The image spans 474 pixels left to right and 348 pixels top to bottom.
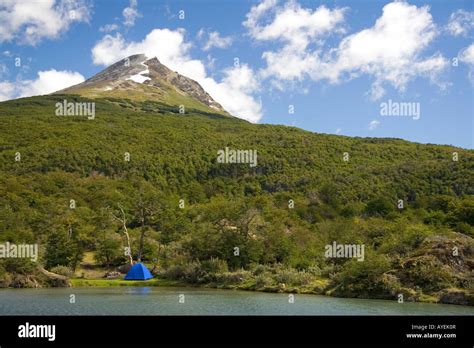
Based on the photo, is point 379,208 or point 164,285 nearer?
point 164,285

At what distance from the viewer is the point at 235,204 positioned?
43719mm

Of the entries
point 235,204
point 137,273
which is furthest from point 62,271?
point 235,204

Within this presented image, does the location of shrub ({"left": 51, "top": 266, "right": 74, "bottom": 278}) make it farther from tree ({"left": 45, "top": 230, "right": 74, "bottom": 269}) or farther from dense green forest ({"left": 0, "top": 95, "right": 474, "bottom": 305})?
tree ({"left": 45, "top": 230, "right": 74, "bottom": 269})

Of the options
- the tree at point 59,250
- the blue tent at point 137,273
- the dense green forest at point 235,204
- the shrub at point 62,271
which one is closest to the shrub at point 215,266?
the dense green forest at point 235,204

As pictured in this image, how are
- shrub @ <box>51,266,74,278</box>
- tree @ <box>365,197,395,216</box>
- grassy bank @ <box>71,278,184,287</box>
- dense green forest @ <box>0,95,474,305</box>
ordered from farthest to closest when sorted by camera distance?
tree @ <box>365,197,395,216</box> < shrub @ <box>51,266,74,278</box> < grassy bank @ <box>71,278,184,287</box> < dense green forest @ <box>0,95,474,305</box>

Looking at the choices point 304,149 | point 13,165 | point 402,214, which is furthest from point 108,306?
point 304,149

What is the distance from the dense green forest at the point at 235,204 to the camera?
113 feet

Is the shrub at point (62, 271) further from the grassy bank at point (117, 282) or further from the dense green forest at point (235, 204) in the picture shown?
the dense green forest at point (235, 204)

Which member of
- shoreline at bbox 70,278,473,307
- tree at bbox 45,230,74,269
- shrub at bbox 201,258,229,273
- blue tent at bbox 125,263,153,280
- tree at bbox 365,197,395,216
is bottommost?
shoreline at bbox 70,278,473,307

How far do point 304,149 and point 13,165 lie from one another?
5462 centimetres

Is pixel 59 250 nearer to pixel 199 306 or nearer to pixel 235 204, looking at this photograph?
pixel 235 204

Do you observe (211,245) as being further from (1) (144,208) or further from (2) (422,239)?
(2) (422,239)

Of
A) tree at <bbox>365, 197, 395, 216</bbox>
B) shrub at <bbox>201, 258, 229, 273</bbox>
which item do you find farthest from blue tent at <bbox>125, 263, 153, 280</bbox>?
tree at <bbox>365, 197, 395, 216</bbox>

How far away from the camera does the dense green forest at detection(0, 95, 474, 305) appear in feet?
113
